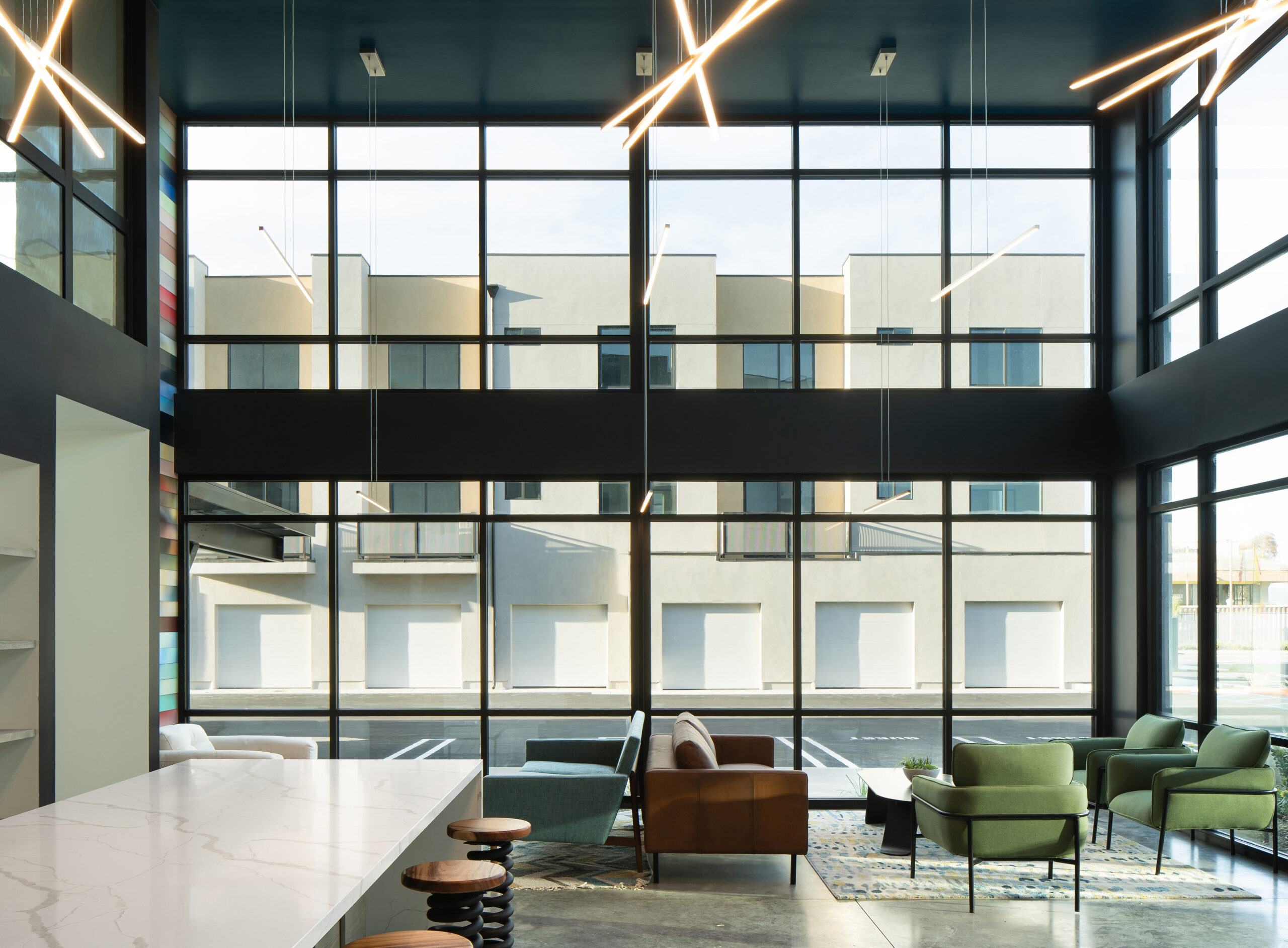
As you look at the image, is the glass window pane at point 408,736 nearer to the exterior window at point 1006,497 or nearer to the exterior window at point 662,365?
the exterior window at point 662,365

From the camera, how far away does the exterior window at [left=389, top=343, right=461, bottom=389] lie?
831 centimetres

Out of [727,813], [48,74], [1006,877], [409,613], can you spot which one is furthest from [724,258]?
[48,74]

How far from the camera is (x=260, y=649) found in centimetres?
821

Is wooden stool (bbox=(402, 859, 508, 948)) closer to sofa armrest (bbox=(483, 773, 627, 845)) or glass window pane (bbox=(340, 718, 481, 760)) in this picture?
sofa armrest (bbox=(483, 773, 627, 845))

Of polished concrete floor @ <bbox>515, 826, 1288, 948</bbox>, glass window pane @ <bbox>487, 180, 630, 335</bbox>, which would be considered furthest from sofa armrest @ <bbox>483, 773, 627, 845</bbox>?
glass window pane @ <bbox>487, 180, 630, 335</bbox>

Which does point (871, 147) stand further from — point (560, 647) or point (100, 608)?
point (100, 608)

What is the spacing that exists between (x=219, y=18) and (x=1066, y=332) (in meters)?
6.89

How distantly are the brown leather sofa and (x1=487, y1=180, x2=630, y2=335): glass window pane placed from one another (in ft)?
11.7

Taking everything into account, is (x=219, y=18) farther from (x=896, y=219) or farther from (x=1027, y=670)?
(x=1027, y=670)

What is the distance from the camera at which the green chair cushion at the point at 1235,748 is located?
6.05 metres

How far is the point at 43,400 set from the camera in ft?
17.3

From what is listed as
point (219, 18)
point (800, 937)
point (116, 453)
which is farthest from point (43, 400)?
point (800, 937)

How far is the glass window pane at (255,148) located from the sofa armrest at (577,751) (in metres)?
5.06

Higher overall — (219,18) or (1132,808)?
(219,18)
